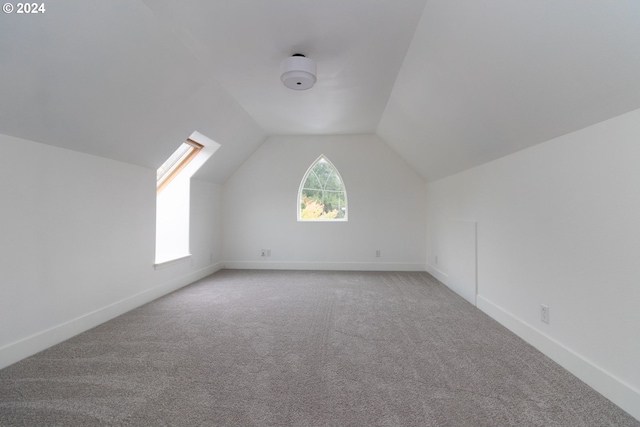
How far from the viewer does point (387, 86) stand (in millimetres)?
3080

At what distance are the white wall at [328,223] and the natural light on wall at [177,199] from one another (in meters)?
1.09

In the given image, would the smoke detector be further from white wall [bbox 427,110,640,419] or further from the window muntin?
the window muntin

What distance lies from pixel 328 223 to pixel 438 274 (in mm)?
2012

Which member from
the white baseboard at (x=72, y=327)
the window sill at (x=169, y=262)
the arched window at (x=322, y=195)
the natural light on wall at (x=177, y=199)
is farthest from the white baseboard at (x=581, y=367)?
the natural light on wall at (x=177, y=199)

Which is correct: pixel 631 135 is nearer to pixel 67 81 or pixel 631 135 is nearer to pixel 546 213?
pixel 546 213

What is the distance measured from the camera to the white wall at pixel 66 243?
1.97 m

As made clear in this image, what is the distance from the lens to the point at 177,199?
4.29m

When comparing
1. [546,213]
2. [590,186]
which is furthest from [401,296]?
[590,186]

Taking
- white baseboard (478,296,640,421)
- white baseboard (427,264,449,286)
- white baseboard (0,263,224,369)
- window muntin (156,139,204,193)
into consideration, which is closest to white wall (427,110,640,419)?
white baseboard (478,296,640,421)

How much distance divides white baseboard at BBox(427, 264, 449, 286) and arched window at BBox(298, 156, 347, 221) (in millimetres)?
1705

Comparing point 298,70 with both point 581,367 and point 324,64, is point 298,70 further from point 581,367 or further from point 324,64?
point 581,367

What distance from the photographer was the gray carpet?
1457 millimetres

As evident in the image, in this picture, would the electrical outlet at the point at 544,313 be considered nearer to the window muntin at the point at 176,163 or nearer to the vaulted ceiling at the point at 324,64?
the vaulted ceiling at the point at 324,64

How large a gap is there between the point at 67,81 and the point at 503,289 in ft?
12.6
